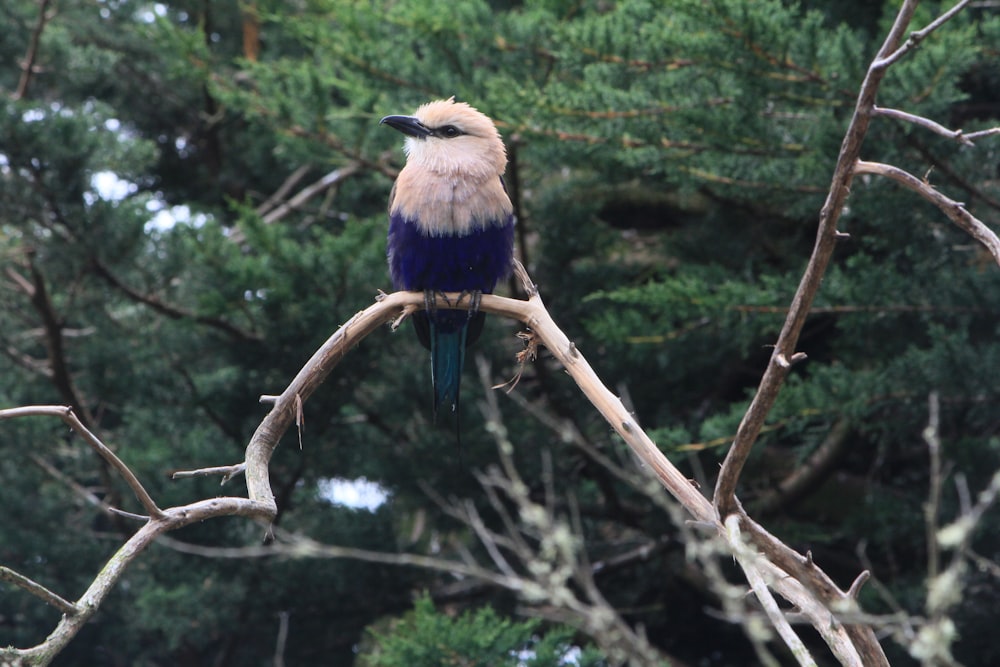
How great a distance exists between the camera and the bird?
376 cm

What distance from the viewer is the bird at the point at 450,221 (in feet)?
12.3

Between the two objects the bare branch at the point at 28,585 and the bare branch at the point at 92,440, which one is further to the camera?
the bare branch at the point at 92,440

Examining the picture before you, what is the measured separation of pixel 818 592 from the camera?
2.25m

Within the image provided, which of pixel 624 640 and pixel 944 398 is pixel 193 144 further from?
pixel 624 640

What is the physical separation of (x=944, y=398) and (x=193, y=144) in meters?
5.67

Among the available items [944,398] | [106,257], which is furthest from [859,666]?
[106,257]

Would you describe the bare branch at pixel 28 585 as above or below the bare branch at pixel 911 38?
below

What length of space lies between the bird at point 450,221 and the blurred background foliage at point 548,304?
61cm

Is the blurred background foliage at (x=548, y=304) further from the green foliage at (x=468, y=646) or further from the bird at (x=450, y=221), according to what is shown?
the bird at (x=450, y=221)

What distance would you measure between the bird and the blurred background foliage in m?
0.61

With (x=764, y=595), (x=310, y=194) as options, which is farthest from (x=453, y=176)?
(x=310, y=194)

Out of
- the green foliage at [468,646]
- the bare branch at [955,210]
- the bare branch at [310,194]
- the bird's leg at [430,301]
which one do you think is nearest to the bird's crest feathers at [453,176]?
the bird's leg at [430,301]

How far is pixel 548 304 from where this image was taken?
607cm

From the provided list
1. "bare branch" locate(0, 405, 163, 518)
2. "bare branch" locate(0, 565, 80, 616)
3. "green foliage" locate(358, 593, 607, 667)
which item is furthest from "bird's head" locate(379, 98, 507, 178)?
"bare branch" locate(0, 565, 80, 616)
